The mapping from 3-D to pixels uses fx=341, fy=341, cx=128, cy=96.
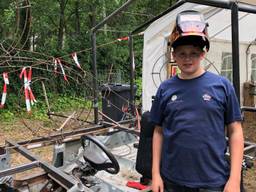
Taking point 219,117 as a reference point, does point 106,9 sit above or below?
above

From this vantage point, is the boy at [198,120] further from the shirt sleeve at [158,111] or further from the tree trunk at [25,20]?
the tree trunk at [25,20]

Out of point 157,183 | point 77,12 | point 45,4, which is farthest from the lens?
point 77,12

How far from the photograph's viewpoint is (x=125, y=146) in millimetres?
3816

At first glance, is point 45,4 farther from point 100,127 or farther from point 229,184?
point 229,184

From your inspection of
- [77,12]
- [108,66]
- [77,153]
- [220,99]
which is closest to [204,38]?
[220,99]

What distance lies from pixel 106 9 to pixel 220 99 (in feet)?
40.1

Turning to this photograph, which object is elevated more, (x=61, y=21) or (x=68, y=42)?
(x=61, y=21)

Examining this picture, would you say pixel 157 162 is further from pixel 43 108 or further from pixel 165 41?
pixel 43 108

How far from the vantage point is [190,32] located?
1.67 meters

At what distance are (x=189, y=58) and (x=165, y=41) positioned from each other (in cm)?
485

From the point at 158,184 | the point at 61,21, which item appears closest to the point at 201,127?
the point at 158,184

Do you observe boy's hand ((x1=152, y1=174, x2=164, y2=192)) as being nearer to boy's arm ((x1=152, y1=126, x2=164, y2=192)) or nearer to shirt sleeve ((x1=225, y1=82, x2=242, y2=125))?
boy's arm ((x1=152, y1=126, x2=164, y2=192))

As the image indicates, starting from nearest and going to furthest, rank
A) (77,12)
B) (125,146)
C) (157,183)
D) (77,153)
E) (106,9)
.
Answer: (157,183) → (77,153) → (125,146) → (106,9) → (77,12)

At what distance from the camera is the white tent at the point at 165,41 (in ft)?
20.5
